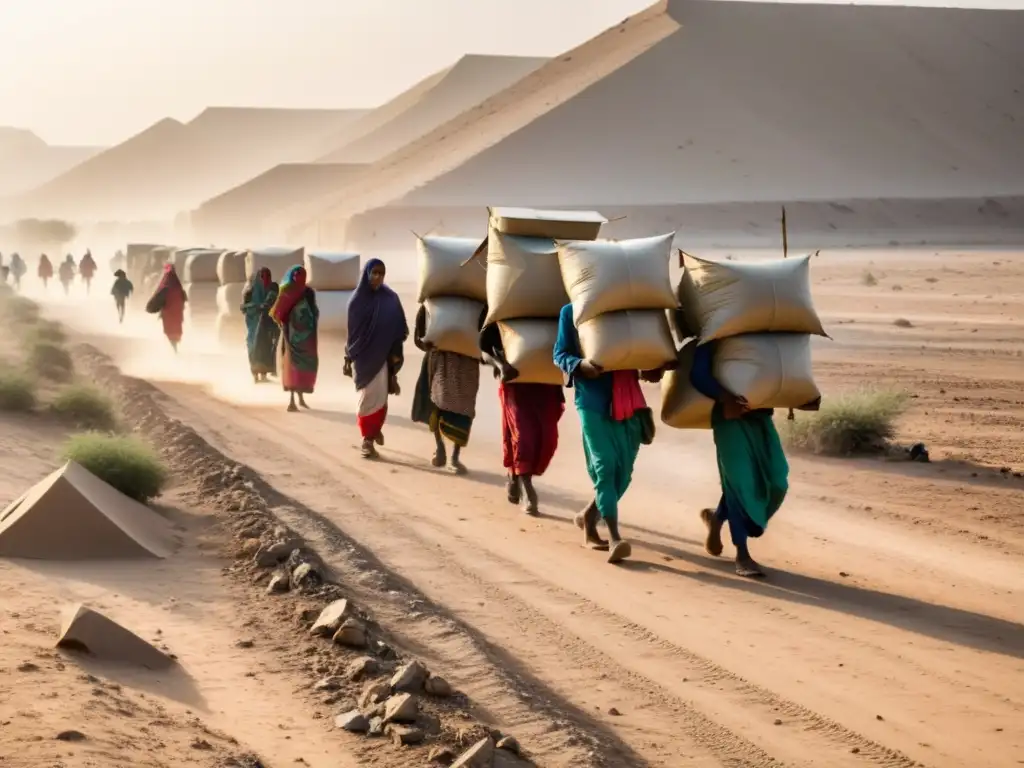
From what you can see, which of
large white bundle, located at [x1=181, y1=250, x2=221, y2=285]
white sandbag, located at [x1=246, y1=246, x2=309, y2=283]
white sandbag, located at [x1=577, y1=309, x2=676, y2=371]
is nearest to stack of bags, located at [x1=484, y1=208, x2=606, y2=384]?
white sandbag, located at [x1=577, y1=309, x2=676, y2=371]

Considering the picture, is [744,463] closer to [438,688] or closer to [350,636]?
[350,636]

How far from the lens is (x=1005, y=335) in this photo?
890 inches

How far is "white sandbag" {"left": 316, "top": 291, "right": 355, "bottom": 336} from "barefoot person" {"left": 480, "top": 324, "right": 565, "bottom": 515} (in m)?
10.8

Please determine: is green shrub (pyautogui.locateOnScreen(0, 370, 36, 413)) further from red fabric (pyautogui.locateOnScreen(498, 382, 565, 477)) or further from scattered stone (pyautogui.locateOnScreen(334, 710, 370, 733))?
scattered stone (pyautogui.locateOnScreen(334, 710, 370, 733))

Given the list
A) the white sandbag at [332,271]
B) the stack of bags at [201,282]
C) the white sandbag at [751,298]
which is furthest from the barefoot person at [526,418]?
the stack of bags at [201,282]

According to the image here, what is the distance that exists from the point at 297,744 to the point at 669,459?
7832mm

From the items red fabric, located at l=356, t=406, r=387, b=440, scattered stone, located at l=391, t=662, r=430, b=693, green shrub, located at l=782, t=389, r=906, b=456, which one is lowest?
scattered stone, located at l=391, t=662, r=430, b=693

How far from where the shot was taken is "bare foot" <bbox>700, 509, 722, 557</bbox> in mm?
8789

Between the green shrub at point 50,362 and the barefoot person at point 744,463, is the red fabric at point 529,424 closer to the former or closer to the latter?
the barefoot person at point 744,463

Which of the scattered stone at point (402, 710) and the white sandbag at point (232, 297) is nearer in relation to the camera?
the scattered stone at point (402, 710)

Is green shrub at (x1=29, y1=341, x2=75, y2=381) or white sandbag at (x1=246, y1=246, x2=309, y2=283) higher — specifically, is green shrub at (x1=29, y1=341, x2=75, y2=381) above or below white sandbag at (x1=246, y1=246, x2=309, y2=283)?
below

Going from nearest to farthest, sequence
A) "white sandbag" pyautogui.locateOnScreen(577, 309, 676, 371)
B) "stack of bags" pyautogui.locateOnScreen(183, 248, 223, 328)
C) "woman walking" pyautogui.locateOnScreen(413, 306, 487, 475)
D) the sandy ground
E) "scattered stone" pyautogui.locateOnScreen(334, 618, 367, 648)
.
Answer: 1. the sandy ground
2. "scattered stone" pyautogui.locateOnScreen(334, 618, 367, 648)
3. "white sandbag" pyautogui.locateOnScreen(577, 309, 676, 371)
4. "woman walking" pyautogui.locateOnScreen(413, 306, 487, 475)
5. "stack of bags" pyautogui.locateOnScreen(183, 248, 223, 328)

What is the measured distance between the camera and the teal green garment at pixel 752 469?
327 inches

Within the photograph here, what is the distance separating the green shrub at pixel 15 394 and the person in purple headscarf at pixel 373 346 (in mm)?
3858
